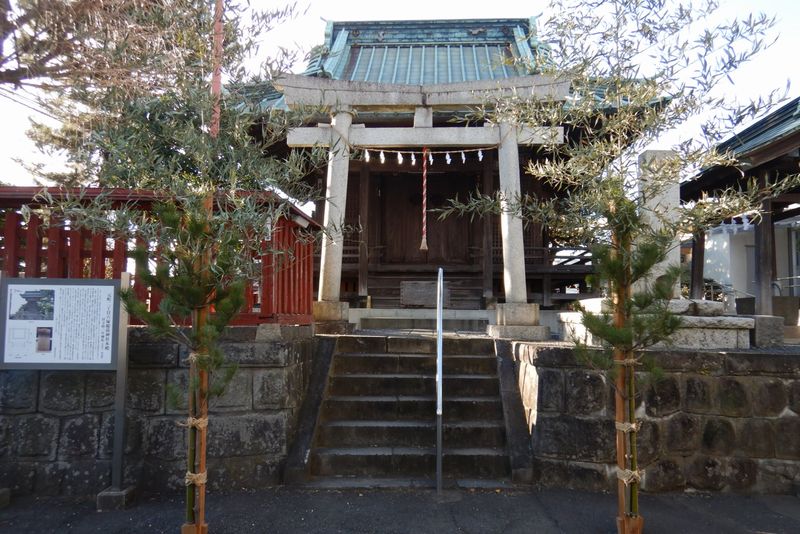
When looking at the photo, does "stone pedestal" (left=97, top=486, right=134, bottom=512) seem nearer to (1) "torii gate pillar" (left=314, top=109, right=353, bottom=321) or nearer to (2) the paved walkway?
(2) the paved walkway

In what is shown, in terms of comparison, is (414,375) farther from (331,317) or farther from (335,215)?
(335,215)

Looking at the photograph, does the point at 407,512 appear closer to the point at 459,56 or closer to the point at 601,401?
the point at 601,401

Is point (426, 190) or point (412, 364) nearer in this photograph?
point (412, 364)

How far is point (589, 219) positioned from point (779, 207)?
26.2 ft

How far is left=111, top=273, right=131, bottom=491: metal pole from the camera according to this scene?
4.16 metres

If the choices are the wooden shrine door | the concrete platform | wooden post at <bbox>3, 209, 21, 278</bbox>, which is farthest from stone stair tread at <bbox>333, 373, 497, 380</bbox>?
the wooden shrine door

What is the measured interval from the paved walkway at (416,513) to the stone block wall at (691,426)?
0.55 ft

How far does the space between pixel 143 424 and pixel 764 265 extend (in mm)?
8500

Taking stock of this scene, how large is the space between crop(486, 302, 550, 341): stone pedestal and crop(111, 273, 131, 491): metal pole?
434 centimetres

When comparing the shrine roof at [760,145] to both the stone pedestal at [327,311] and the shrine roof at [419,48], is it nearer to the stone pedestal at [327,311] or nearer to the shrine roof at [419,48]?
the shrine roof at [419,48]

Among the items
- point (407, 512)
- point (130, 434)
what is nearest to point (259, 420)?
point (130, 434)

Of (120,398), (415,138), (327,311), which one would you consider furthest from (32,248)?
(415,138)

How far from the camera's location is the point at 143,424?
453 centimetres

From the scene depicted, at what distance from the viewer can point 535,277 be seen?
35.7 ft
